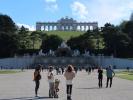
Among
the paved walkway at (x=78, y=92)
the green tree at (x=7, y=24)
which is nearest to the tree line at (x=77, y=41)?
the green tree at (x=7, y=24)

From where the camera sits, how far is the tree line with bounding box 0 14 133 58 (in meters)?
134

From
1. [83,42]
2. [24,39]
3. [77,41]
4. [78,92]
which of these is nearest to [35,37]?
[24,39]

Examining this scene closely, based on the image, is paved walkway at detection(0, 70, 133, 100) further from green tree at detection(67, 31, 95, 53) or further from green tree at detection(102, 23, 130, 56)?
green tree at detection(67, 31, 95, 53)

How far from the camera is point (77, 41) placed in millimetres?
153875

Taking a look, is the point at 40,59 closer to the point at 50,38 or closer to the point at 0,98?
the point at 50,38

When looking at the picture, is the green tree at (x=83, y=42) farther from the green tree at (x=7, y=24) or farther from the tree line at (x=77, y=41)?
the green tree at (x=7, y=24)

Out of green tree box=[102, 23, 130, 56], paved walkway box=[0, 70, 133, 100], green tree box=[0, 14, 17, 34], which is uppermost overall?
green tree box=[0, 14, 17, 34]

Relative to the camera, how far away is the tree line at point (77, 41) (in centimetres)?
13350

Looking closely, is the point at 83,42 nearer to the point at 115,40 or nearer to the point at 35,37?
the point at 115,40

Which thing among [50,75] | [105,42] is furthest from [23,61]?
[50,75]

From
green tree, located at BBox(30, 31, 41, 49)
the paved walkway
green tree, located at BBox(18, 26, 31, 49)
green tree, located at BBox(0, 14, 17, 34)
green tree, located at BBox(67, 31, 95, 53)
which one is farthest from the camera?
green tree, located at BBox(30, 31, 41, 49)

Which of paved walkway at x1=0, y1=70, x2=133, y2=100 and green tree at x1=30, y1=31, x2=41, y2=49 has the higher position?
green tree at x1=30, y1=31, x2=41, y2=49

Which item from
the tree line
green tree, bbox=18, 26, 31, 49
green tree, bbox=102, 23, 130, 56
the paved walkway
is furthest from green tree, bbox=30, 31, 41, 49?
the paved walkway

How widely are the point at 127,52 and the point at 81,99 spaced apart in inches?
4533
